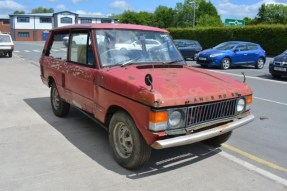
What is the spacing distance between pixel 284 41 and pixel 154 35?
1105 inches

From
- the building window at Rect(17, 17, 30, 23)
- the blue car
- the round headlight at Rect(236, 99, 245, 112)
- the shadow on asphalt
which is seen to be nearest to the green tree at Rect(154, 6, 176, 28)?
the building window at Rect(17, 17, 30, 23)

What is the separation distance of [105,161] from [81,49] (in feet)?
6.35

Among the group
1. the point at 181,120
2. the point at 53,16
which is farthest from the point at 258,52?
the point at 53,16

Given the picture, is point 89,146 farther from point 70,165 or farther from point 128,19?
point 128,19

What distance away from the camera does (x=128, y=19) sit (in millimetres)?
96062

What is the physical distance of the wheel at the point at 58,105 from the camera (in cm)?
684

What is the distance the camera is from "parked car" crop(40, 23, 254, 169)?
13.0ft

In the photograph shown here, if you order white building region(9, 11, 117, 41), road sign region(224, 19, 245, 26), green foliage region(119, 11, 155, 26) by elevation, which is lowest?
road sign region(224, 19, 245, 26)

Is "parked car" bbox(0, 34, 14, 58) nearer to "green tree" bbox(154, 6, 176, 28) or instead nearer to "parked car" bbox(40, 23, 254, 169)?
"parked car" bbox(40, 23, 254, 169)

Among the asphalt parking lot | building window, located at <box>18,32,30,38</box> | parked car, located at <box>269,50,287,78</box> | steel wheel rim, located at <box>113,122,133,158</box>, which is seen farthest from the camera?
building window, located at <box>18,32,30,38</box>

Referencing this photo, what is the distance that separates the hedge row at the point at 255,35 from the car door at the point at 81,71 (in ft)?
93.3

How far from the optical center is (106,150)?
518 centimetres

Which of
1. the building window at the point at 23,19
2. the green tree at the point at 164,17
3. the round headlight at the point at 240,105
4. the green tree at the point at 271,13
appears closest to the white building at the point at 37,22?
the building window at the point at 23,19

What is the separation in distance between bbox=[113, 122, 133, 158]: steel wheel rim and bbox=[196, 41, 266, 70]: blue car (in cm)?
1403
